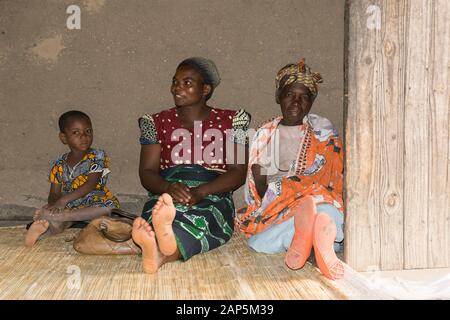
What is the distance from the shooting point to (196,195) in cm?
345

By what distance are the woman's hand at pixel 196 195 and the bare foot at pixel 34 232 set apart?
3.29 feet

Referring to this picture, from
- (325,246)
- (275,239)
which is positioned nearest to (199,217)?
(275,239)

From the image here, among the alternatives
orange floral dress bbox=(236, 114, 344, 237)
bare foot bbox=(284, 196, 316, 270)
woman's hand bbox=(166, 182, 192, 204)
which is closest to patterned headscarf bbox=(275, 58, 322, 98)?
orange floral dress bbox=(236, 114, 344, 237)

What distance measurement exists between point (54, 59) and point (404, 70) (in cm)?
→ 284

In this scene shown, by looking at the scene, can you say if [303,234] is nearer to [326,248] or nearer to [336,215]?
[326,248]

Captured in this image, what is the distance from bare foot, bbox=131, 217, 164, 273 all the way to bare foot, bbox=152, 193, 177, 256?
46 millimetres

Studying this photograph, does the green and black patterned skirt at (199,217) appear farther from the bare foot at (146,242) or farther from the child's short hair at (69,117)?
the child's short hair at (69,117)

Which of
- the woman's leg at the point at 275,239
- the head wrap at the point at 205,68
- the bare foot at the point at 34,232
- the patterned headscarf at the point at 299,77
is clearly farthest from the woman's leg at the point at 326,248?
the bare foot at the point at 34,232

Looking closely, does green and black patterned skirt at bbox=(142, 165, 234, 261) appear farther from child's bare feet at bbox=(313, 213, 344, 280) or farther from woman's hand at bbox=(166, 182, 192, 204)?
child's bare feet at bbox=(313, 213, 344, 280)

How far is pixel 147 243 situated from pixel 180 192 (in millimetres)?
632

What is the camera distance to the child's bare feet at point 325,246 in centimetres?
272
